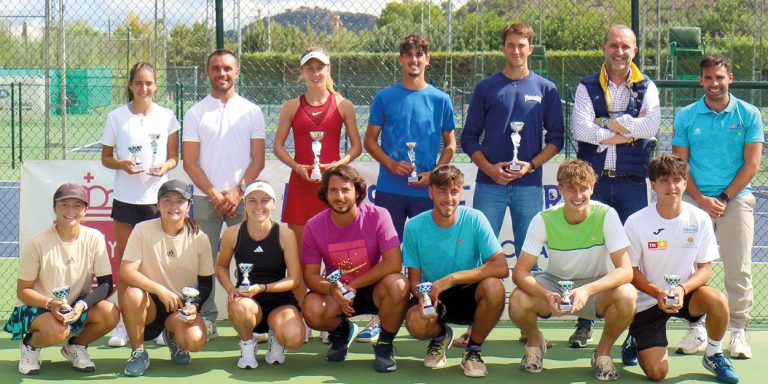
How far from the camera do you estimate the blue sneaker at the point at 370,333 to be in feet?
19.7

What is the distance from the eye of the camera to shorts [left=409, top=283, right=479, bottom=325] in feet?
17.6

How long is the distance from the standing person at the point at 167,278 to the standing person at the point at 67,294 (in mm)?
154

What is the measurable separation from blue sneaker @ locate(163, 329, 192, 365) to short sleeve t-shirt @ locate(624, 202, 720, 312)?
2.48 meters

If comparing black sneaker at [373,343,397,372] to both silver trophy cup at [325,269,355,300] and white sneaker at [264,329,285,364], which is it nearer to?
silver trophy cup at [325,269,355,300]

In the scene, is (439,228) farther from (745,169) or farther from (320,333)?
(745,169)

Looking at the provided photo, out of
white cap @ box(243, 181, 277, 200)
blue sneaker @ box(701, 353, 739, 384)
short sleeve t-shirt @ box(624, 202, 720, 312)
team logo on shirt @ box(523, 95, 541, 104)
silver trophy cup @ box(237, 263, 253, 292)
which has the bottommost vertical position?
blue sneaker @ box(701, 353, 739, 384)

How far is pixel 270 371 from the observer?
17.6 ft

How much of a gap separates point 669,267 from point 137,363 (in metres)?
2.89

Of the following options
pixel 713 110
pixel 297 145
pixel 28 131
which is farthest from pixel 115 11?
pixel 28 131

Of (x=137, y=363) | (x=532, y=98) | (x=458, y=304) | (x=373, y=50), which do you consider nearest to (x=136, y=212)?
(x=137, y=363)

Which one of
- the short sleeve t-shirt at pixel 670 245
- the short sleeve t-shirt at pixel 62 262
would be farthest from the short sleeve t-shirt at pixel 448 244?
the short sleeve t-shirt at pixel 62 262

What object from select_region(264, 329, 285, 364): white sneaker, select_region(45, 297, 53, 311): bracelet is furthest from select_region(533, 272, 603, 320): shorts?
select_region(45, 297, 53, 311): bracelet

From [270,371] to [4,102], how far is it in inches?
750

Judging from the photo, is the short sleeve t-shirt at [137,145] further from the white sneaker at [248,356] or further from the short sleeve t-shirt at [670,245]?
the short sleeve t-shirt at [670,245]
